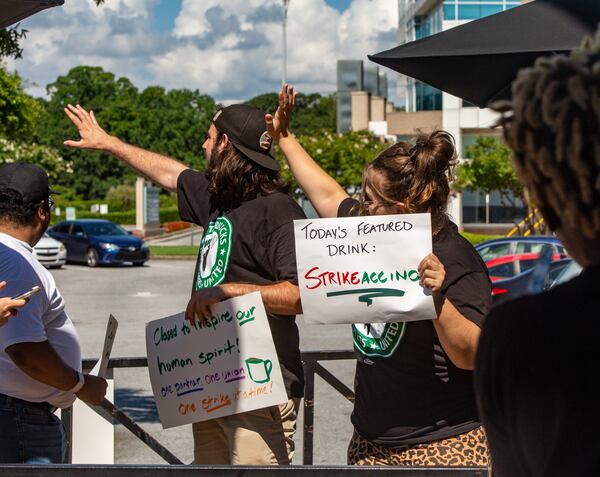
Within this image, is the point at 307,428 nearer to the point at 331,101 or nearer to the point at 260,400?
the point at 260,400

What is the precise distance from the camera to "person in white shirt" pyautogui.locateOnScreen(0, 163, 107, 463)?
10.6ft

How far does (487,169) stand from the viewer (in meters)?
36.1

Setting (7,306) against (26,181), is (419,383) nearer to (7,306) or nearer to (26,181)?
(7,306)

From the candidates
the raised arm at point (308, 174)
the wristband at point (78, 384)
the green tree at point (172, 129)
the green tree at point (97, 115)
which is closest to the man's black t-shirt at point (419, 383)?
the raised arm at point (308, 174)

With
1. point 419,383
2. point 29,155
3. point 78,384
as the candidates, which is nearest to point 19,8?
point 78,384

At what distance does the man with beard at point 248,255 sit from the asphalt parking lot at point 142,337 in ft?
11.8

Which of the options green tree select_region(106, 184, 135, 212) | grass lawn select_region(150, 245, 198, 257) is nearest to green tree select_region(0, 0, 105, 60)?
grass lawn select_region(150, 245, 198, 257)

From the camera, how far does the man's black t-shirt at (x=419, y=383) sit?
304 cm

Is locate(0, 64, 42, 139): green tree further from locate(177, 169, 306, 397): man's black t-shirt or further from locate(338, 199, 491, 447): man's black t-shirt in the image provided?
locate(338, 199, 491, 447): man's black t-shirt

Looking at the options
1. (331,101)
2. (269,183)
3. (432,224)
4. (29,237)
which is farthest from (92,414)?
(331,101)

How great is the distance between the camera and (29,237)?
346 cm

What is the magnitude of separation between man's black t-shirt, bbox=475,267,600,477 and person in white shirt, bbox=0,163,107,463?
214 cm

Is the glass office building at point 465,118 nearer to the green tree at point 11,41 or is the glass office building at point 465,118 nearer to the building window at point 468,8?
the building window at point 468,8

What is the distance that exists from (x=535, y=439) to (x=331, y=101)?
11274 centimetres
